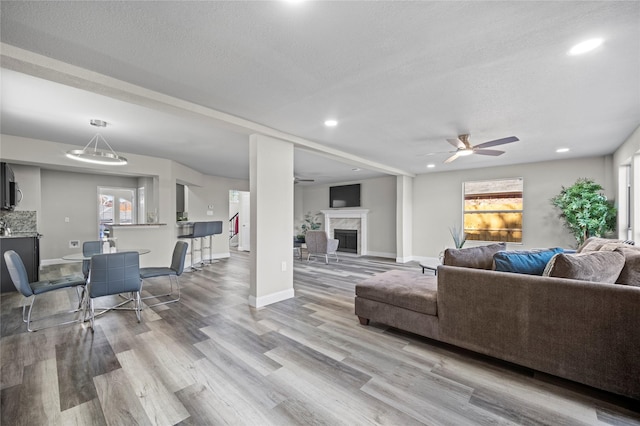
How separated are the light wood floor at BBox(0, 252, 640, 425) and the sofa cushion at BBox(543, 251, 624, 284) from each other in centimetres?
78

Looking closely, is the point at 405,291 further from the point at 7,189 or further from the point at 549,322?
the point at 7,189

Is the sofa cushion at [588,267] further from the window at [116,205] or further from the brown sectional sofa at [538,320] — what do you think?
the window at [116,205]

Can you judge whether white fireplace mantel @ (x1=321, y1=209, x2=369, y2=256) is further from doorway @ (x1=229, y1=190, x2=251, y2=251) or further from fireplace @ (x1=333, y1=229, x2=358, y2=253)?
doorway @ (x1=229, y1=190, x2=251, y2=251)

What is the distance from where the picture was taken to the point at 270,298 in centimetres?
363

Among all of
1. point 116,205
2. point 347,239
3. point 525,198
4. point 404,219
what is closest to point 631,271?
point 525,198

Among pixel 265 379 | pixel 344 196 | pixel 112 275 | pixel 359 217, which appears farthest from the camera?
pixel 344 196

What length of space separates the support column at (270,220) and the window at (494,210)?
5.03 metres

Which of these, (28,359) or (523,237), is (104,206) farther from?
(523,237)

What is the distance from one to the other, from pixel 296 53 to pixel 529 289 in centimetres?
246

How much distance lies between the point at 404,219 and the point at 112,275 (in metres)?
6.36

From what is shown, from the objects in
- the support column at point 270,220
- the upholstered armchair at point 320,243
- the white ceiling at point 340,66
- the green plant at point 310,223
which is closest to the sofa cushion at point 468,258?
the white ceiling at point 340,66

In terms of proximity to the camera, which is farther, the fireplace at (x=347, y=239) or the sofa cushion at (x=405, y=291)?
the fireplace at (x=347, y=239)

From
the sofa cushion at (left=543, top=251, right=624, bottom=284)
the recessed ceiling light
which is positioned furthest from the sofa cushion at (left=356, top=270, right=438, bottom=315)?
the recessed ceiling light

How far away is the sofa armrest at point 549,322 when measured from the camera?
1.66 m
